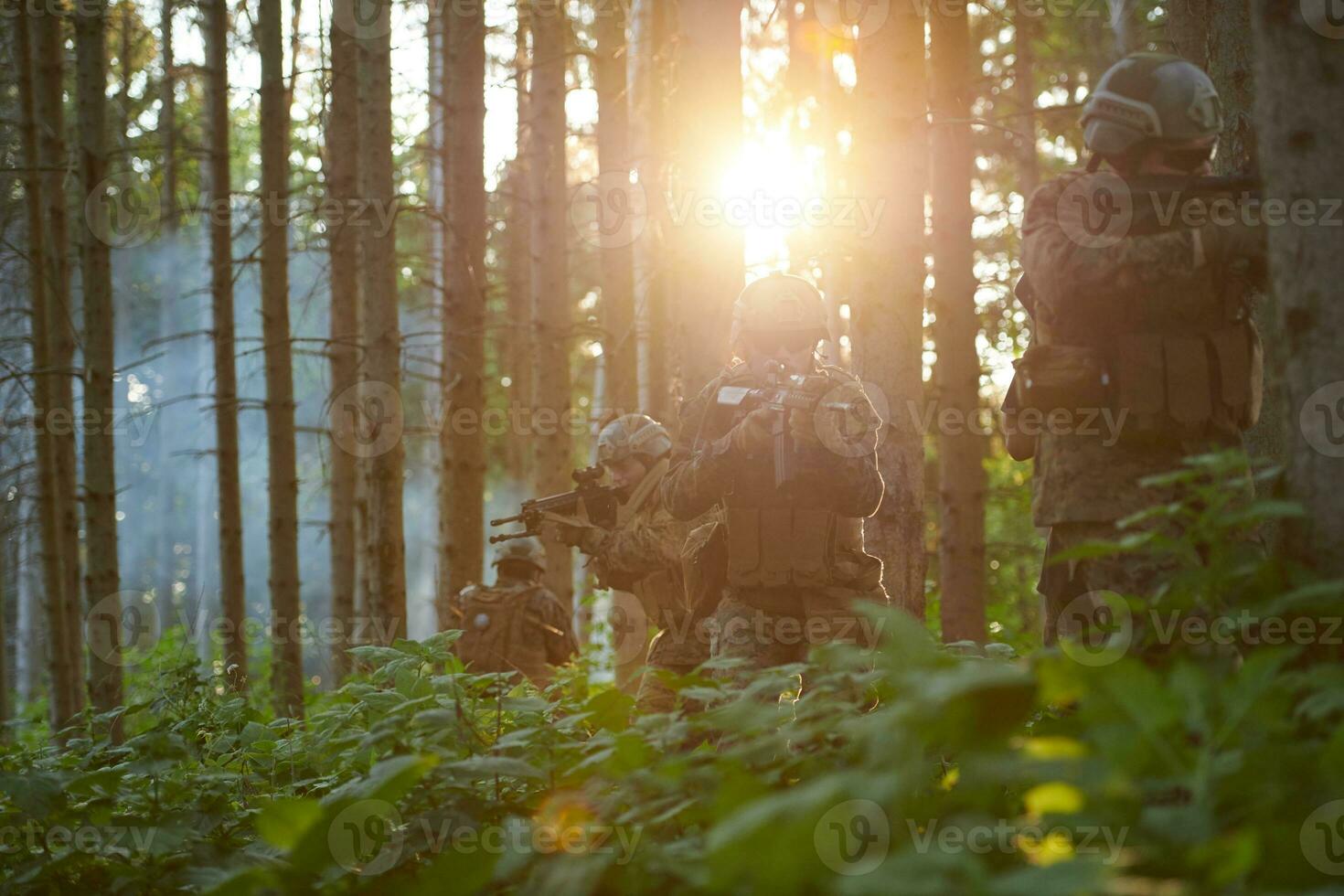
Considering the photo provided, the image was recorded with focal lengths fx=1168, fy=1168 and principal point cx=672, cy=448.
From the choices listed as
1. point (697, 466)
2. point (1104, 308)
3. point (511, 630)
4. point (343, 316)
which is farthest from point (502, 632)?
point (343, 316)

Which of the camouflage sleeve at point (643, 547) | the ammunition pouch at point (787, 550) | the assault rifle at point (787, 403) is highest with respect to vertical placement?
the assault rifle at point (787, 403)

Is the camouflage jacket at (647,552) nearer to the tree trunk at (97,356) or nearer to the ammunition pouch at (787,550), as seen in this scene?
the ammunition pouch at (787,550)

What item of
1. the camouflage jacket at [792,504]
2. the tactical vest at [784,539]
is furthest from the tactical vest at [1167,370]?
the tactical vest at [784,539]

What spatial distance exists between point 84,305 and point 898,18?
6.56m

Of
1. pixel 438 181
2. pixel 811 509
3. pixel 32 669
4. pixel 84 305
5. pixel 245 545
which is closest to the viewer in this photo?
pixel 811 509

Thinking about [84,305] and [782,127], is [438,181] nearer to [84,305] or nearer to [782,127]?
[782,127]

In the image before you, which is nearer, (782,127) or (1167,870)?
(1167,870)

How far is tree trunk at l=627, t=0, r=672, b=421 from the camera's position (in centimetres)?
1058

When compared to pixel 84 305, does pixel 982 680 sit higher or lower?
lower

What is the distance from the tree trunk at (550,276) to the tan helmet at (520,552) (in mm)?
2200

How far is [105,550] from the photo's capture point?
30.3 ft

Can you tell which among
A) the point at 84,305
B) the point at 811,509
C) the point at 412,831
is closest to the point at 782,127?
the point at 84,305

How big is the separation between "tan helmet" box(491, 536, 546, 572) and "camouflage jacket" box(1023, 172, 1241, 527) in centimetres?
578

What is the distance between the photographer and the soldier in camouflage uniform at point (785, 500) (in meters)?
5.21
